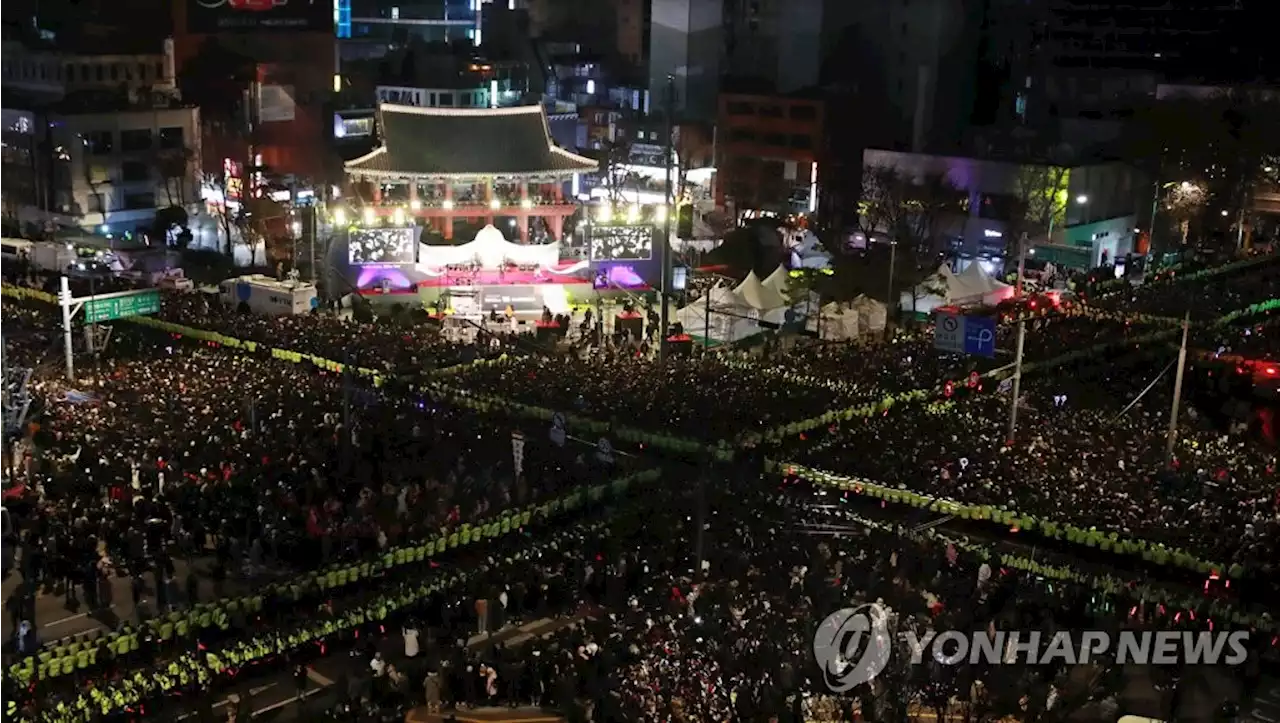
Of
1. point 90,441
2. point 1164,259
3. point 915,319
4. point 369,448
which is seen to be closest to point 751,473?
point 369,448

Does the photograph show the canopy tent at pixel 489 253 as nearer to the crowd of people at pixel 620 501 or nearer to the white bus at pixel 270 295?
the white bus at pixel 270 295

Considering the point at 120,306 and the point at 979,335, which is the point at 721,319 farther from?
the point at 120,306

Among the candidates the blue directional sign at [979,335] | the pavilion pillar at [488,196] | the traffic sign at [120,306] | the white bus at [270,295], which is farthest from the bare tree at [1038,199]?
the traffic sign at [120,306]

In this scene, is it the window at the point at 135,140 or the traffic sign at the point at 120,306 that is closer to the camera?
the traffic sign at the point at 120,306

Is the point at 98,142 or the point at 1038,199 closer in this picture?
the point at 1038,199

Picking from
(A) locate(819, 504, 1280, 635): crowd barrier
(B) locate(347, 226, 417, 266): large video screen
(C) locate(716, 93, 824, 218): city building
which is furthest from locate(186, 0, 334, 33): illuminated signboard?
(A) locate(819, 504, 1280, 635): crowd barrier

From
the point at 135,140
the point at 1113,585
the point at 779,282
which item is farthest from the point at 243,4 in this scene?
the point at 1113,585

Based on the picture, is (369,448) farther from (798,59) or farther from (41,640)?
(798,59)
